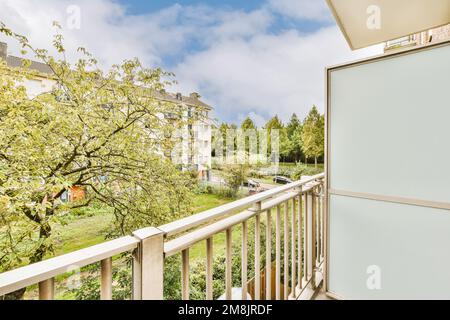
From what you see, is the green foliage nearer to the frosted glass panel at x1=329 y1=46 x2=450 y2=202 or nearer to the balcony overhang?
the balcony overhang

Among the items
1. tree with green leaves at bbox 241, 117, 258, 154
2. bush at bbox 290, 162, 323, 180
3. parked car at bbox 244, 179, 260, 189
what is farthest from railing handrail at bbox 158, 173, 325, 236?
bush at bbox 290, 162, 323, 180

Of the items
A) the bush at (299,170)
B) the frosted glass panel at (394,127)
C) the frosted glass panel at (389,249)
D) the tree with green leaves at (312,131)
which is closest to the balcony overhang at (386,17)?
the frosted glass panel at (394,127)

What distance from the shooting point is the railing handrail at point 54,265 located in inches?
23.0

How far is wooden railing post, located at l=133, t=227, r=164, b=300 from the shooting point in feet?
2.74

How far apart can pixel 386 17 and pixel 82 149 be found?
508 centimetres

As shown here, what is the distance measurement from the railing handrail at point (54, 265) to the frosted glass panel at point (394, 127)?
1.74 meters

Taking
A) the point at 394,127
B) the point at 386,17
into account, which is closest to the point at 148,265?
the point at 394,127

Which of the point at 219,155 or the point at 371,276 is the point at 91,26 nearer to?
the point at 371,276

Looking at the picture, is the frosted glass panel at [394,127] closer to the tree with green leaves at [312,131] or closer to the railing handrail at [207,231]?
the railing handrail at [207,231]

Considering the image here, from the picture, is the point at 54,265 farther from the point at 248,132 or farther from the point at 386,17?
the point at 248,132

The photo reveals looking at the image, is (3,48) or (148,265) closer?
(148,265)

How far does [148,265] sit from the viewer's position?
0.85 meters

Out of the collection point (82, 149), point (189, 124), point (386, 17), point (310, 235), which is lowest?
point (310, 235)
